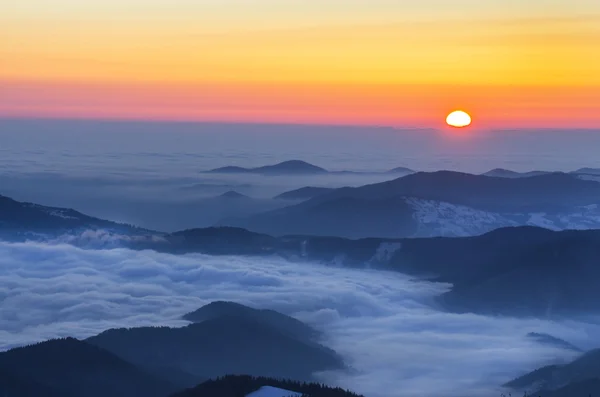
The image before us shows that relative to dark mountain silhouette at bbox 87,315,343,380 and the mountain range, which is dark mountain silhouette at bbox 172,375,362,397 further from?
dark mountain silhouette at bbox 87,315,343,380

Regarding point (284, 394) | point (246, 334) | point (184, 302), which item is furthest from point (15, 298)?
point (284, 394)

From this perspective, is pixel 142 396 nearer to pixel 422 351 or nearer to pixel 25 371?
pixel 25 371

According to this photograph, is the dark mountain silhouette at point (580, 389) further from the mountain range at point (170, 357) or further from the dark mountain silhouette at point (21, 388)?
the dark mountain silhouette at point (21, 388)

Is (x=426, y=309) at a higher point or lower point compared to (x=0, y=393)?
higher

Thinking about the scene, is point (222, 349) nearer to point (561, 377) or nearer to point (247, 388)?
point (561, 377)

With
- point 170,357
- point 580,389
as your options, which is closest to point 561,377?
point 580,389
